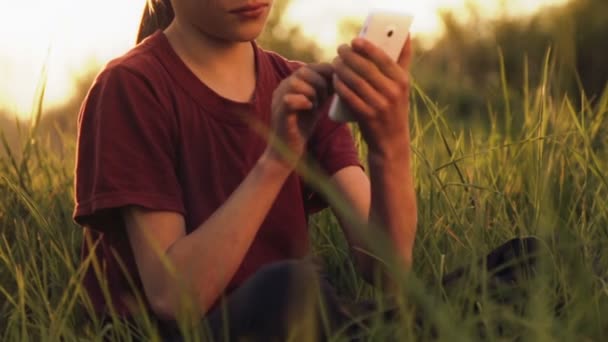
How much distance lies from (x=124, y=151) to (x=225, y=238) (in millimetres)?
236

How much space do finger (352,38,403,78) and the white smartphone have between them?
69 mm

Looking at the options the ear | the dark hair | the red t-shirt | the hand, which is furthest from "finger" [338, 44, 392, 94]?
the dark hair

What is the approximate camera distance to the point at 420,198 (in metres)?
2.65

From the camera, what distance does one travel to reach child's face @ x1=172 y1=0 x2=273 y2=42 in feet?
6.68

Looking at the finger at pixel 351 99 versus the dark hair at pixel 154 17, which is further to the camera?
the dark hair at pixel 154 17

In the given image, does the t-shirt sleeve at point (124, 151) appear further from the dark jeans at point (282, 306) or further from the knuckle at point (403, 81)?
the knuckle at point (403, 81)

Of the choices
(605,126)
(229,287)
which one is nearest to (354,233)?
(229,287)

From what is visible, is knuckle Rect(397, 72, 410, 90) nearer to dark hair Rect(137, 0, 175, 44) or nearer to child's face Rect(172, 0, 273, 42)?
child's face Rect(172, 0, 273, 42)

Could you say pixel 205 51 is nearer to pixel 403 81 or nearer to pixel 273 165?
pixel 273 165

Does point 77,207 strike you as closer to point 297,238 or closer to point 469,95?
point 297,238

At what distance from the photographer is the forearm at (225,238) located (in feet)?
Answer: 6.26

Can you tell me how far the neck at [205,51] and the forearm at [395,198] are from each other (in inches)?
13.0

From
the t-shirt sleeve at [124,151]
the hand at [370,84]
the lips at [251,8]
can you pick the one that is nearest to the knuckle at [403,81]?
the hand at [370,84]

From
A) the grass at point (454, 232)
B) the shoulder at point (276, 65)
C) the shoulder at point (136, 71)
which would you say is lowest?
the grass at point (454, 232)
